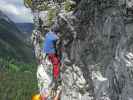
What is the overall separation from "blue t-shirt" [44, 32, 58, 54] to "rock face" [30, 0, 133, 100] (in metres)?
0.46

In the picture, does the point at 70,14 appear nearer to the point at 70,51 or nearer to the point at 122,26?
the point at 70,51

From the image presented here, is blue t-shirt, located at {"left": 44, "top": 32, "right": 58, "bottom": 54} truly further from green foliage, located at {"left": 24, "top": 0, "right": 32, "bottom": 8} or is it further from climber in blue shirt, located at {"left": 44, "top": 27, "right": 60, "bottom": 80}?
green foliage, located at {"left": 24, "top": 0, "right": 32, "bottom": 8}

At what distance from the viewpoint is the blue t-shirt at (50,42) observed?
17922 mm

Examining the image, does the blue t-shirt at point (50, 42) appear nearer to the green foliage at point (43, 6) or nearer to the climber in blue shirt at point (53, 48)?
the climber in blue shirt at point (53, 48)

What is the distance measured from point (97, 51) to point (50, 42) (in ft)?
8.57

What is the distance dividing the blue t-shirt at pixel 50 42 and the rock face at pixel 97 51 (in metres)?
0.46

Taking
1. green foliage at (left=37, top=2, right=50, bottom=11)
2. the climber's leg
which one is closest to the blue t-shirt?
the climber's leg

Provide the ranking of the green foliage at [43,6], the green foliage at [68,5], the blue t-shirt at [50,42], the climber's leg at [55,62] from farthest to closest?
the green foliage at [43,6] < the green foliage at [68,5] < the climber's leg at [55,62] < the blue t-shirt at [50,42]

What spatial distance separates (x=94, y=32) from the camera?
53.6 ft

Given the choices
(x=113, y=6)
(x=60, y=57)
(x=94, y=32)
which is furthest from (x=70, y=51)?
(x=113, y=6)

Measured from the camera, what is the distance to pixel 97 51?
1631 cm

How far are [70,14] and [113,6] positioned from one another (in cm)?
286

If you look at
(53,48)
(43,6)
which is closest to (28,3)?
(43,6)

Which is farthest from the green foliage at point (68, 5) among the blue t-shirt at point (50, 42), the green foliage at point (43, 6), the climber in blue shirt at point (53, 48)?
the green foliage at point (43, 6)
